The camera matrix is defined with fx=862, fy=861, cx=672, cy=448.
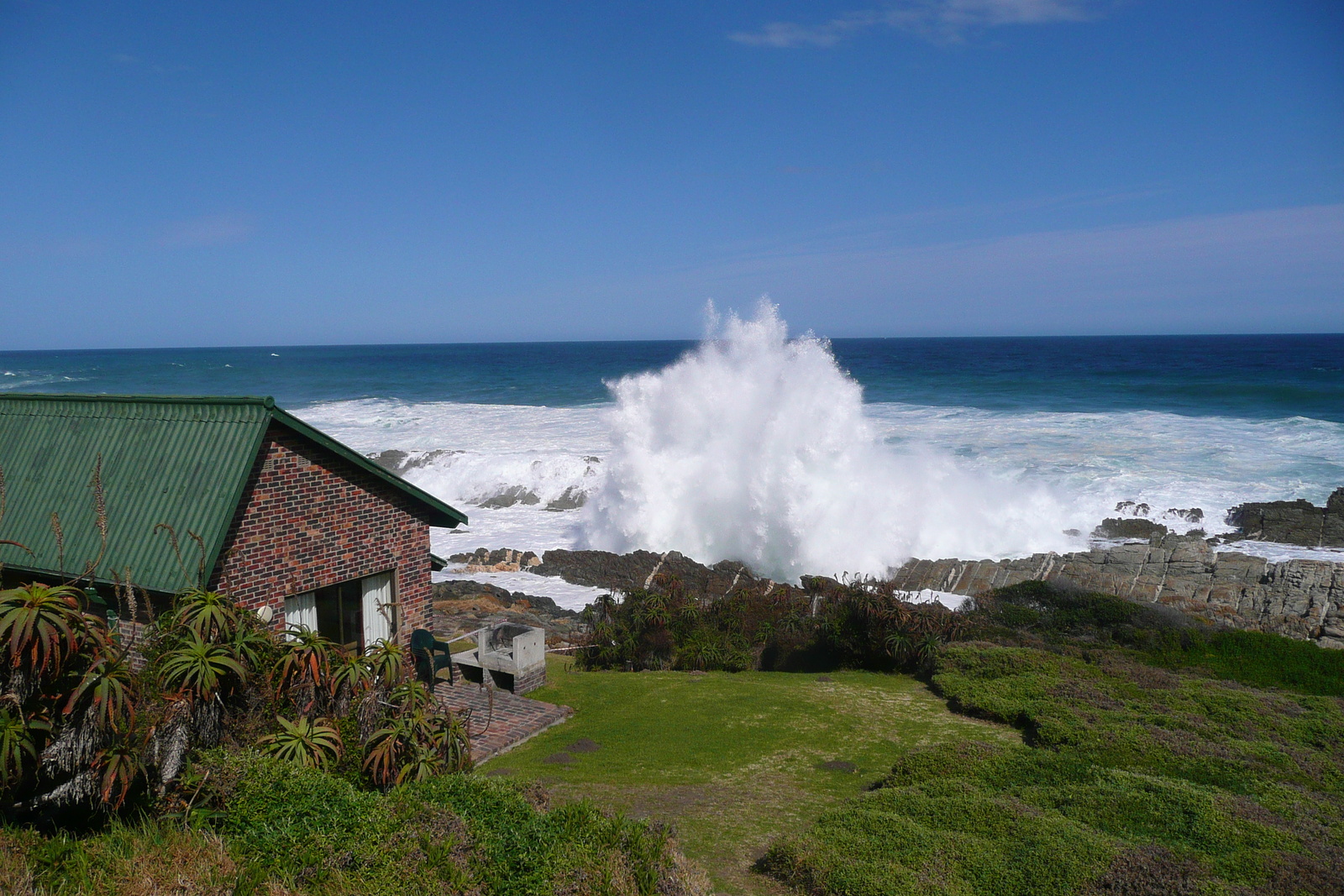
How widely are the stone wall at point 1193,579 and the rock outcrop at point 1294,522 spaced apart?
14.5 ft

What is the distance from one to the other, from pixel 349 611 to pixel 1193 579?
19.1m

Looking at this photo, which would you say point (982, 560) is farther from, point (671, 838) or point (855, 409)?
point (671, 838)

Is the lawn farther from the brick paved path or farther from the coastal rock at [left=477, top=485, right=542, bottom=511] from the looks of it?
the coastal rock at [left=477, top=485, right=542, bottom=511]

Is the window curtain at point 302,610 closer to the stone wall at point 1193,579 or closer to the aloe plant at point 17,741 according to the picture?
the aloe plant at point 17,741

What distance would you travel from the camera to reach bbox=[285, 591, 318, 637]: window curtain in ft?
33.3

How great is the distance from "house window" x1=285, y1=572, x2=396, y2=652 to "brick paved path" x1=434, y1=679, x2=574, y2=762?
1216 millimetres

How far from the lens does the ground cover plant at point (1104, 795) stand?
22.3 ft

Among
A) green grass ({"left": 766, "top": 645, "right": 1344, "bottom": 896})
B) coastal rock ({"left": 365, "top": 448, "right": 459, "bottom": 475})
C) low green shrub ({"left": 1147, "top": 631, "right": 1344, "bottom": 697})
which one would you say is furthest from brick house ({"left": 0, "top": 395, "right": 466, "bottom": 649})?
coastal rock ({"left": 365, "top": 448, "right": 459, "bottom": 475})

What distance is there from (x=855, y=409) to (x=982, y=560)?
6.03 metres

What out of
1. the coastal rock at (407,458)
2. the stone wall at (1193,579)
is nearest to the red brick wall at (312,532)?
the stone wall at (1193,579)

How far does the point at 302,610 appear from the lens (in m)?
10.3

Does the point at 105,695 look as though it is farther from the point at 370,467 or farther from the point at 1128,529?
the point at 1128,529

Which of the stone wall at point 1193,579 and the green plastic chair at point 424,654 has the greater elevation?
the green plastic chair at point 424,654

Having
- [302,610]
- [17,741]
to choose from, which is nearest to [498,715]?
[302,610]
